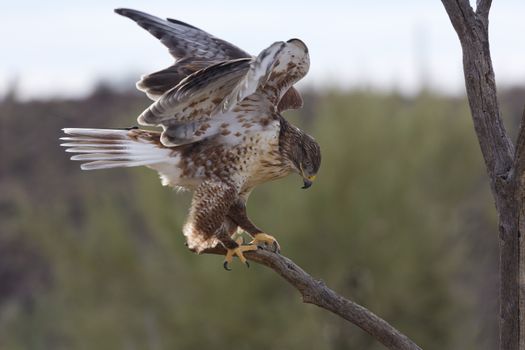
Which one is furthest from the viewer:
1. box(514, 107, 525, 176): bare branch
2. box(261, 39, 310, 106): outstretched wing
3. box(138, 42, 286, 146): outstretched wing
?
box(261, 39, 310, 106): outstretched wing

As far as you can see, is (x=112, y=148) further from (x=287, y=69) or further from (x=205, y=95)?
(x=287, y=69)

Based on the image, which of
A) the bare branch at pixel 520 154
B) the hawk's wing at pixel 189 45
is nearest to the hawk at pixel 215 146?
the hawk's wing at pixel 189 45

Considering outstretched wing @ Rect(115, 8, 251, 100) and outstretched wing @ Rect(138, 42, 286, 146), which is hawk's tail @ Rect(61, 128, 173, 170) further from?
outstretched wing @ Rect(115, 8, 251, 100)

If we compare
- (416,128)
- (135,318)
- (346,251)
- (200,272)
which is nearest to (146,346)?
(135,318)

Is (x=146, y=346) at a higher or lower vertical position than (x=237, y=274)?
lower

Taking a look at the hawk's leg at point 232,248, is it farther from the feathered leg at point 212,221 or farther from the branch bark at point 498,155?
the branch bark at point 498,155

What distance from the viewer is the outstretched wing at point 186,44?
4973mm

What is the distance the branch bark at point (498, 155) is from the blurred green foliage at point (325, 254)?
1009cm

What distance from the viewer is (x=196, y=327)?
16000 mm

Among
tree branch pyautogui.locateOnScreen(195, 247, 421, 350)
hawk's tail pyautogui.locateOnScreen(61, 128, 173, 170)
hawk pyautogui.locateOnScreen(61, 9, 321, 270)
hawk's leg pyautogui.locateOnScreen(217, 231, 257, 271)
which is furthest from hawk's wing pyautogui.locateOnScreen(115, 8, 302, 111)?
tree branch pyautogui.locateOnScreen(195, 247, 421, 350)

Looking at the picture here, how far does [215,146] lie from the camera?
15.1 ft

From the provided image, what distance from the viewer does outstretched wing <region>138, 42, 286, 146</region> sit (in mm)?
3971

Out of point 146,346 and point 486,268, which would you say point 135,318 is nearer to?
point 146,346

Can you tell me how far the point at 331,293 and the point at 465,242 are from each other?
1494 centimetres
